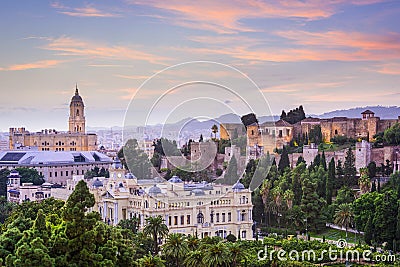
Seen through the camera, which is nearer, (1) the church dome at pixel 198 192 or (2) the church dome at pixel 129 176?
(1) the church dome at pixel 198 192

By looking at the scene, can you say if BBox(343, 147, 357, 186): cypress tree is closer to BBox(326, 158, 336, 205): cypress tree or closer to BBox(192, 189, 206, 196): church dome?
BBox(326, 158, 336, 205): cypress tree

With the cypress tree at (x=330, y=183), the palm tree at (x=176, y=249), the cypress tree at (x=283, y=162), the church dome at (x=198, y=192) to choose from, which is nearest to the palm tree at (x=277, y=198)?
the cypress tree at (x=330, y=183)

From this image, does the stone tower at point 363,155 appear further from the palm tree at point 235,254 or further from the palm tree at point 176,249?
the palm tree at point 235,254

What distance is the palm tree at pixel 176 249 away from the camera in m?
16.3

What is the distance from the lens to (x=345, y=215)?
21.9m

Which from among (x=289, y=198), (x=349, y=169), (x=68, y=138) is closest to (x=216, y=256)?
(x=289, y=198)

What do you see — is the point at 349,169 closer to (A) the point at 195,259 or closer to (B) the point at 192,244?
(B) the point at 192,244

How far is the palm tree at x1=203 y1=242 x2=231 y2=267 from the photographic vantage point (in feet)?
49.4

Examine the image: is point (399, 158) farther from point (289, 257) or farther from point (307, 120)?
point (289, 257)

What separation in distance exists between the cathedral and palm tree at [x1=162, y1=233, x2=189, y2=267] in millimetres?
42240

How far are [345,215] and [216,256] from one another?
7.89 meters

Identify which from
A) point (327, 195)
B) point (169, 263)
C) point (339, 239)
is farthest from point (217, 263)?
point (327, 195)

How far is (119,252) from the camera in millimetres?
11484

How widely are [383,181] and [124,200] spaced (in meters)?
9.88
